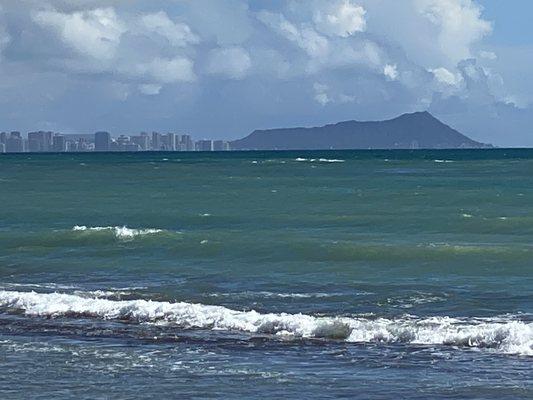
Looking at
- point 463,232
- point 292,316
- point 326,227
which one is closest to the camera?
point 292,316

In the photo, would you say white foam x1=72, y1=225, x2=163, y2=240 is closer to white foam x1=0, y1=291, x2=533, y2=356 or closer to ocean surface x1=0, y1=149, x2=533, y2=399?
ocean surface x1=0, y1=149, x2=533, y2=399

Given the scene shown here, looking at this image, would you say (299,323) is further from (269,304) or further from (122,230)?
(122,230)

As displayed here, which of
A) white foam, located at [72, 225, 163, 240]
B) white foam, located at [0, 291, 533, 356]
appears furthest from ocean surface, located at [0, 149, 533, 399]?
white foam, located at [72, 225, 163, 240]

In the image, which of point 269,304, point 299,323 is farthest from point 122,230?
point 299,323

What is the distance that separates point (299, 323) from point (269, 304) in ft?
9.83

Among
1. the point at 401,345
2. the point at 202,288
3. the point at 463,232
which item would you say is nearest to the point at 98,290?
the point at 202,288

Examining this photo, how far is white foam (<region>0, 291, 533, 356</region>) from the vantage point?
1778 cm

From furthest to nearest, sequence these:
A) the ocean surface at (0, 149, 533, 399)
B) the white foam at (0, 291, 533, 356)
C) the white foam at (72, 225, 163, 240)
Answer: the white foam at (72, 225, 163, 240)
the white foam at (0, 291, 533, 356)
the ocean surface at (0, 149, 533, 399)

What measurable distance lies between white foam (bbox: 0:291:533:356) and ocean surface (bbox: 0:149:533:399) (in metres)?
0.04

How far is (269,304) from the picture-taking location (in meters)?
22.1

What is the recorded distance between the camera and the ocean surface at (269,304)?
49.9ft

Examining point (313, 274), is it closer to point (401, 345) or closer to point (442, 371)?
point (401, 345)

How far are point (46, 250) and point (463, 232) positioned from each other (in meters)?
14.2

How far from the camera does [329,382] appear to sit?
15.0 metres
